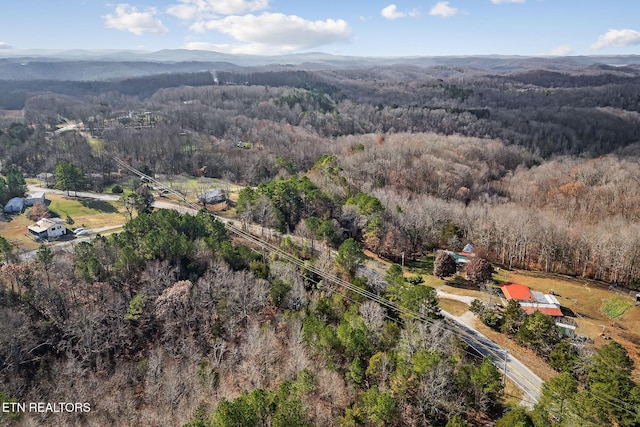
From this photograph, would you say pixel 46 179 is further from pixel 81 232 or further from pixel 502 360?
pixel 502 360

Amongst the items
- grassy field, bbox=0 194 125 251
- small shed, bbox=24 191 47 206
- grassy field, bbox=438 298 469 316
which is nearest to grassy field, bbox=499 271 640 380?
grassy field, bbox=438 298 469 316

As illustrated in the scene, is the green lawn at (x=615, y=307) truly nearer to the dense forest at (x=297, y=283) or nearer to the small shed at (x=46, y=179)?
the dense forest at (x=297, y=283)

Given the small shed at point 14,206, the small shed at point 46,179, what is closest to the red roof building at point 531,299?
the small shed at point 14,206

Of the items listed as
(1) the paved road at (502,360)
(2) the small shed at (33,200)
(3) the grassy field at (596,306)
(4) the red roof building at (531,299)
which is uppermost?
(2) the small shed at (33,200)

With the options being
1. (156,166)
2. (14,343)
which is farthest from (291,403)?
(156,166)

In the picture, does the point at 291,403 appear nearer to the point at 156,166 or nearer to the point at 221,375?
the point at 221,375
